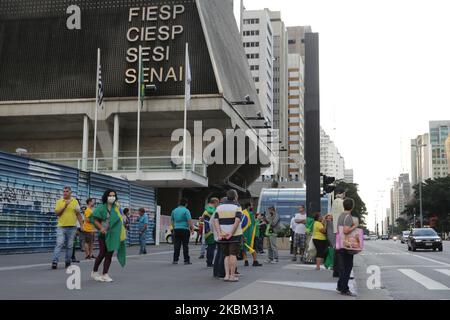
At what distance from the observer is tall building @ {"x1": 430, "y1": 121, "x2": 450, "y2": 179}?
146m

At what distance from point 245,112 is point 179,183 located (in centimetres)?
1478

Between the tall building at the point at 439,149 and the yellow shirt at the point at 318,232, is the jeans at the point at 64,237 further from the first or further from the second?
the tall building at the point at 439,149

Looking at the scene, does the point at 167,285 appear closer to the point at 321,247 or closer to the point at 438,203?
the point at 321,247

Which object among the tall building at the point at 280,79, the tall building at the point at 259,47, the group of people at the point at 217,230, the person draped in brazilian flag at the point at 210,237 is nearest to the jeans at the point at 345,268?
the group of people at the point at 217,230

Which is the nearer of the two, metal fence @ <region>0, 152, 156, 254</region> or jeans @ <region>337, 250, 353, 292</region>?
jeans @ <region>337, 250, 353, 292</region>

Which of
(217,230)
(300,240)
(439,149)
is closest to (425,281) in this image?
(217,230)

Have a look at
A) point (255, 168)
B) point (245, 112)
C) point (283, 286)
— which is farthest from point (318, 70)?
point (255, 168)

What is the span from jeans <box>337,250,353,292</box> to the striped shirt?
7.26 feet

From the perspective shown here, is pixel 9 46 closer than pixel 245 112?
Yes

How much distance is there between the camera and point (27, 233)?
19641 millimetres

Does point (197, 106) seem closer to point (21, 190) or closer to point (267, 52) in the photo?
point (21, 190)

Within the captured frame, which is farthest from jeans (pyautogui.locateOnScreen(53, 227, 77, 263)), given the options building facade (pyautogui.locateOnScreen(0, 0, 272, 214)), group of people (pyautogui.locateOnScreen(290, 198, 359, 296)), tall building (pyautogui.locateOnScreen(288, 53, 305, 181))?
tall building (pyautogui.locateOnScreen(288, 53, 305, 181))

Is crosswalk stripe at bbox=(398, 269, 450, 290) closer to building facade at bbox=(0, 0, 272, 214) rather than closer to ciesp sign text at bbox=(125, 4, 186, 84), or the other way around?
building facade at bbox=(0, 0, 272, 214)

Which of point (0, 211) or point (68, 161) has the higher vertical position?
point (68, 161)
